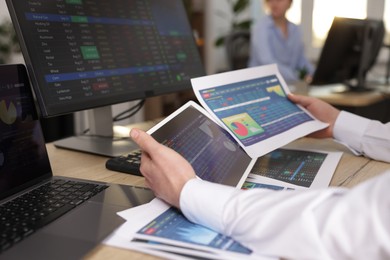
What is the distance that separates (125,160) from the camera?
96cm

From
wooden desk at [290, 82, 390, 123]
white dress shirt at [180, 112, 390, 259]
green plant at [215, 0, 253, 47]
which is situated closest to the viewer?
white dress shirt at [180, 112, 390, 259]

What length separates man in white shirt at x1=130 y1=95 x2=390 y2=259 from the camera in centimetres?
53

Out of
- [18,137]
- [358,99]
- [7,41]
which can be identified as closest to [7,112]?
[18,137]

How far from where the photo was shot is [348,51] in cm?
240

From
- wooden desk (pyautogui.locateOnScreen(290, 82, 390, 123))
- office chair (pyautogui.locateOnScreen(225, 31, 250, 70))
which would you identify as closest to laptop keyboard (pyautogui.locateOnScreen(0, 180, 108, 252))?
wooden desk (pyautogui.locateOnScreen(290, 82, 390, 123))

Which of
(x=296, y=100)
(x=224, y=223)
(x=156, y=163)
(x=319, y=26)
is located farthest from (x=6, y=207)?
(x=319, y=26)

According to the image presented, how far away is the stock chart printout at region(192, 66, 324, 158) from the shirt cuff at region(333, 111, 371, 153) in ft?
0.18

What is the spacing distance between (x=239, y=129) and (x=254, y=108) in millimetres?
121

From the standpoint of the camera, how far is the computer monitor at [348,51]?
223 cm

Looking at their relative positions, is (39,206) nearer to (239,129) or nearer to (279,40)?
(239,129)

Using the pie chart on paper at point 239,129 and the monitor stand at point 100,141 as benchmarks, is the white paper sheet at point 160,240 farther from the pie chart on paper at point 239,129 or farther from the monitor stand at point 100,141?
the monitor stand at point 100,141

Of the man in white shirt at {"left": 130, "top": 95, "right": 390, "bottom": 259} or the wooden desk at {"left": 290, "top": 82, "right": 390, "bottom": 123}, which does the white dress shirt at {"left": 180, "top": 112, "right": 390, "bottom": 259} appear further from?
the wooden desk at {"left": 290, "top": 82, "right": 390, "bottom": 123}

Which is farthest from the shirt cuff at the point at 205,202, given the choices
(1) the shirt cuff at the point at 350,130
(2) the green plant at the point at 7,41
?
(2) the green plant at the point at 7,41

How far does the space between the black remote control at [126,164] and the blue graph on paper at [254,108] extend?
21 cm
